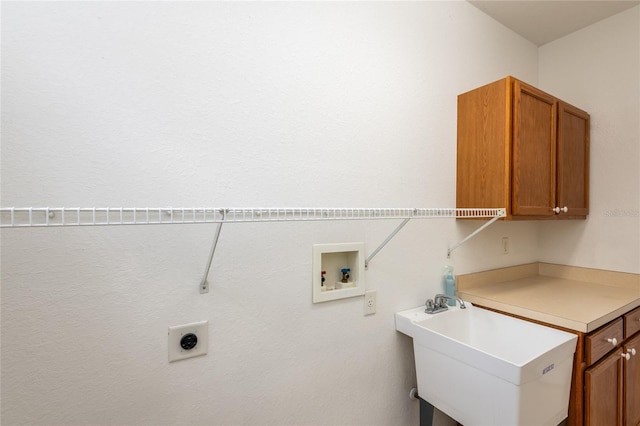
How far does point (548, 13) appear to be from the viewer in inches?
78.6

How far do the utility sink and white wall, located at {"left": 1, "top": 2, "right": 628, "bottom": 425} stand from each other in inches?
7.1

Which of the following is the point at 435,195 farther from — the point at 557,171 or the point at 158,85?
the point at 158,85

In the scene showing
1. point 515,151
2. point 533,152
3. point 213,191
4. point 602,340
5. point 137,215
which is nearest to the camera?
point 137,215

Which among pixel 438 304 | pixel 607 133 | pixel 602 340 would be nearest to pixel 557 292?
pixel 602 340

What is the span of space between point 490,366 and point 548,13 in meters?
2.19

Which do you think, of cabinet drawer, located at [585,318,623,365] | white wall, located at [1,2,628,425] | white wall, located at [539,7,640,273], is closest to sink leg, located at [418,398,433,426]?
white wall, located at [1,2,628,425]

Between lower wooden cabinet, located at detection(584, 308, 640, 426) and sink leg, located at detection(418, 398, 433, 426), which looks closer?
lower wooden cabinet, located at detection(584, 308, 640, 426)

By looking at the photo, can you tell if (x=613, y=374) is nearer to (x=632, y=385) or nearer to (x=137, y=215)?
(x=632, y=385)

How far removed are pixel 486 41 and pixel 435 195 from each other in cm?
112

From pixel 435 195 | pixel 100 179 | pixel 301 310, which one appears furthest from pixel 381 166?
pixel 100 179

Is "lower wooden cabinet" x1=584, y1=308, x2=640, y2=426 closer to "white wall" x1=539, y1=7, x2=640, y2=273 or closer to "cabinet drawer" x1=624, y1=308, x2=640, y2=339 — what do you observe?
"cabinet drawer" x1=624, y1=308, x2=640, y2=339

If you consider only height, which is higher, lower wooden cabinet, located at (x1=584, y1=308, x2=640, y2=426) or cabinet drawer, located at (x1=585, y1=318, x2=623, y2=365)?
cabinet drawer, located at (x1=585, y1=318, x2=623, y2=365)

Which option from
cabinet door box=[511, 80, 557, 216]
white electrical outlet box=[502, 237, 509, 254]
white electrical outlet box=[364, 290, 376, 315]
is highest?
cabinet door box=[511, 80, 557, 216]

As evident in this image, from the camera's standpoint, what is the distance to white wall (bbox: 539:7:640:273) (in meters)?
1.95
